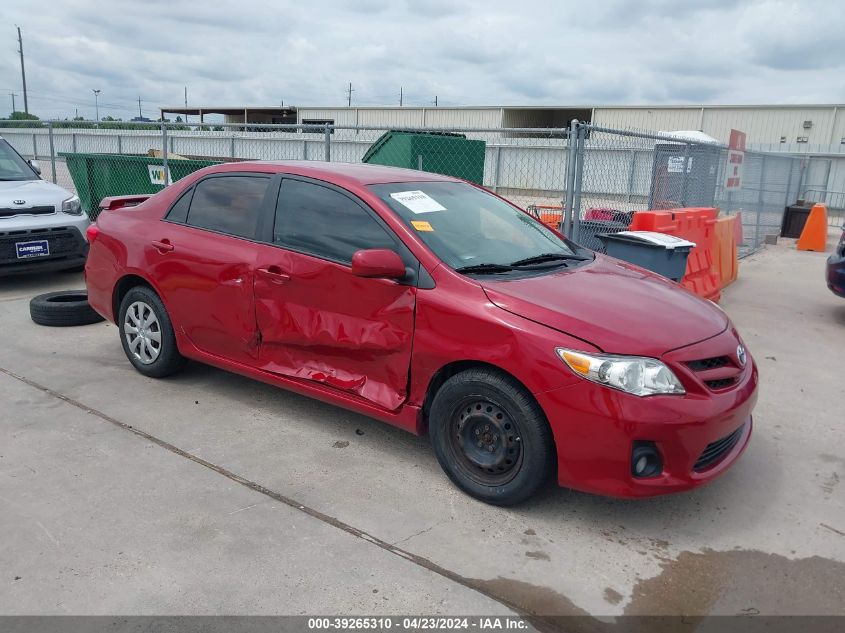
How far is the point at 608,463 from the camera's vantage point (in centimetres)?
309

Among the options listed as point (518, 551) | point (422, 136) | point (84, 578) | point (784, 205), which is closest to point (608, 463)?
point (518, 551)

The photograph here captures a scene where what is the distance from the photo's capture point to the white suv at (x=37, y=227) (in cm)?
756

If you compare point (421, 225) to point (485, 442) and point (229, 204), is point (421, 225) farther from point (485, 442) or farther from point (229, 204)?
point (229, 204)

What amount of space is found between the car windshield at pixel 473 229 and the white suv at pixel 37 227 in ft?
17.8

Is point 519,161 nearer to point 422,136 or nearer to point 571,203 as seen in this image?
point 422,136

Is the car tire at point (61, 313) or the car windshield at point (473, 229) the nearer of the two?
the car windshield at point (473, 229)

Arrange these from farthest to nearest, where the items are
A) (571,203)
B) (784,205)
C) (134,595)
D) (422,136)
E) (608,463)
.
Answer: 1. (784,205)
2. (422,136)
3. (571,203)
4. (608,463)
5. (134,595)

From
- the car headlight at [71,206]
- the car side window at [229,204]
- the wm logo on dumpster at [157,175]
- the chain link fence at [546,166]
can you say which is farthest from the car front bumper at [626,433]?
the wm logo on dumpster at [157,175]

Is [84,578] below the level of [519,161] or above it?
below

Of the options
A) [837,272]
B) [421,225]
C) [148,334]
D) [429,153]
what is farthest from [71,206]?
[837,272]

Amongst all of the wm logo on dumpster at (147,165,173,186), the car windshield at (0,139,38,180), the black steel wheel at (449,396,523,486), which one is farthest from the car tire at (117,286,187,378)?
the wm logo on dumpster at (147,165,173,186)

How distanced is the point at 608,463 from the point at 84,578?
2.27m

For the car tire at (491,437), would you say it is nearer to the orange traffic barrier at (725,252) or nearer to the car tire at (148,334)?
the car tire at (148,334)

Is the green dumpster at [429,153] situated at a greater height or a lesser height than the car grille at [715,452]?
greater
